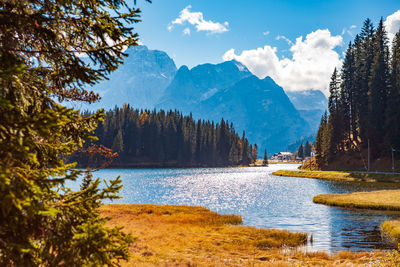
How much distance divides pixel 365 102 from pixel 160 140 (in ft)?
326

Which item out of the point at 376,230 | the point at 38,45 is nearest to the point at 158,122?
the point at 376,230

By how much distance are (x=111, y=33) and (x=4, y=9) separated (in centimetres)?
202

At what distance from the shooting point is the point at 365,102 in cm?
9506

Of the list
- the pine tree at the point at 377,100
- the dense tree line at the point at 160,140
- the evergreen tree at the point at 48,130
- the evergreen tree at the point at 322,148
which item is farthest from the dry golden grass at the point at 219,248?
the dense tree line at the point at 160,140

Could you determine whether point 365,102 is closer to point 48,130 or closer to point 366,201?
point 366,201

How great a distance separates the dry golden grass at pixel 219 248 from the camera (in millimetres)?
14555

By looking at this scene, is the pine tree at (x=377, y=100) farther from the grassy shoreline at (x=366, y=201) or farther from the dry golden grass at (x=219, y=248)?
the dry golden grass at (x=219, y=248)

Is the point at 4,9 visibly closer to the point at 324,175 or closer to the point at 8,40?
the point at 8,40

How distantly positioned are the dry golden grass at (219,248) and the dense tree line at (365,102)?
2784 inches

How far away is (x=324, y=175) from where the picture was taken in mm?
82688

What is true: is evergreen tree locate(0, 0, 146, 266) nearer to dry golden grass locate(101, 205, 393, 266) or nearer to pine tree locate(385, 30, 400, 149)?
dry golden grass locate(101, 205, 393, 266)

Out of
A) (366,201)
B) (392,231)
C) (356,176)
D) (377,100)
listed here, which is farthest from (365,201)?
(377,100)

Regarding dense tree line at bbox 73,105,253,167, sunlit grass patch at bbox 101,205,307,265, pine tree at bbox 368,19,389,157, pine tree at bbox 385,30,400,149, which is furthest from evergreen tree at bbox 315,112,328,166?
sunlit grass patch at bbox 101,205,307,265

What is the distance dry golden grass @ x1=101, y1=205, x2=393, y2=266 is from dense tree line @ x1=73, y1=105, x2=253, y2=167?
4939 inches
